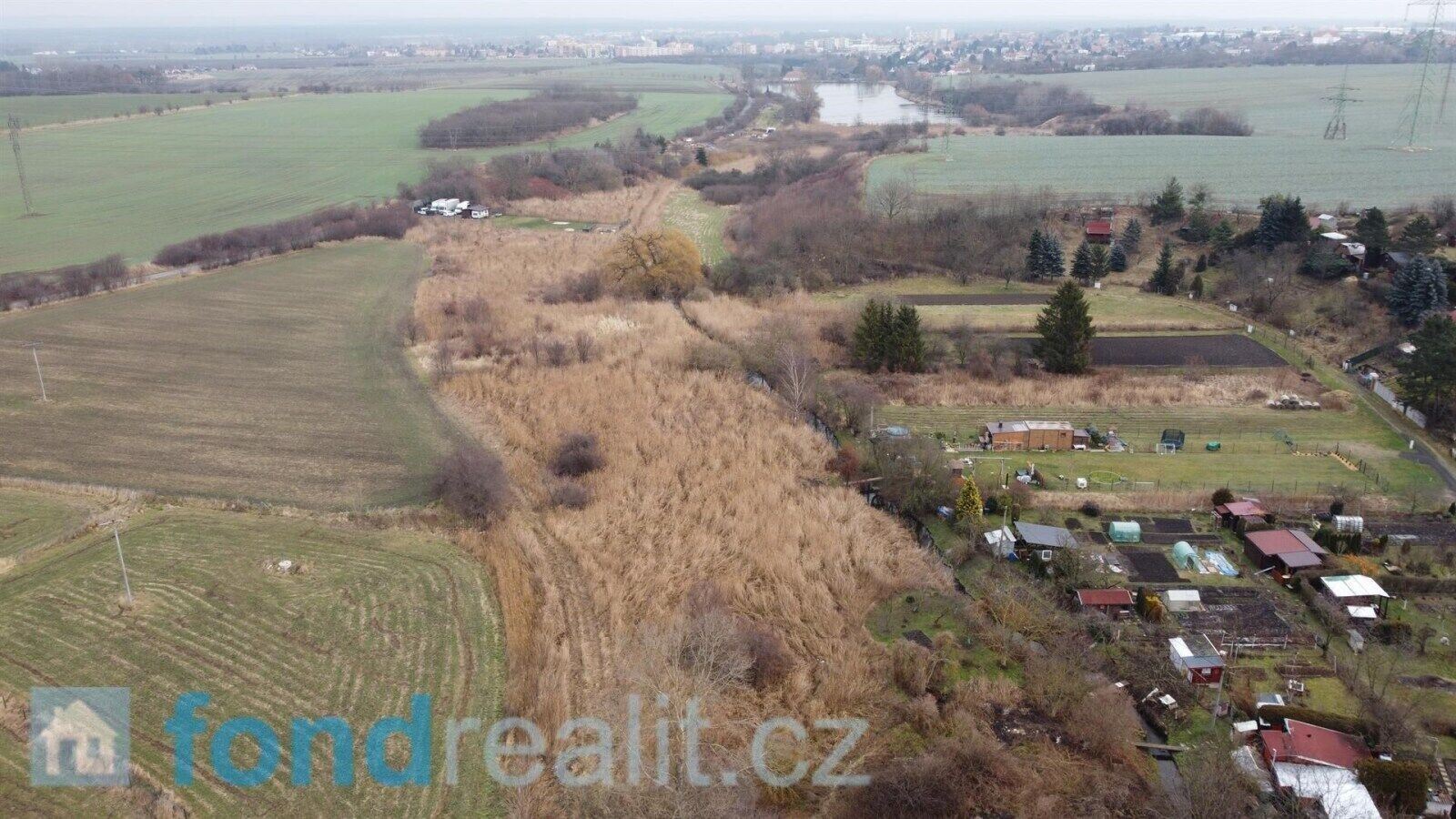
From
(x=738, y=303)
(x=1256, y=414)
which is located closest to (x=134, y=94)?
(x=738, y=303)

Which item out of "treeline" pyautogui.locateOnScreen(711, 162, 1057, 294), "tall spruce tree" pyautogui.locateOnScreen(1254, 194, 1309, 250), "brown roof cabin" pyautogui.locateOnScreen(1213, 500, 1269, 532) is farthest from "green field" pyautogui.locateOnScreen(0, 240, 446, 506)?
"tall spruce tree" pyautogui.locateOnScreen(1254, 194, 1309, 250)

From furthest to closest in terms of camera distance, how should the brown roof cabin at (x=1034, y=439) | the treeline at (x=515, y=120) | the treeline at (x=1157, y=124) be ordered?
the treeline at (x=515, y=120) → the treeline at (x=1157, y=124) → the brown roof cabin at (x=1034, y=439)

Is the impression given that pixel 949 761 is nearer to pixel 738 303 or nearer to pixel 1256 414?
pixel 1256 414

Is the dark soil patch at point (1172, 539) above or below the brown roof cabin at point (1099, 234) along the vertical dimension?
below

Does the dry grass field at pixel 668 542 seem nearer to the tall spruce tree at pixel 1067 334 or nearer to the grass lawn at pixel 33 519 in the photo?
the grass lawn at pixel 33 519

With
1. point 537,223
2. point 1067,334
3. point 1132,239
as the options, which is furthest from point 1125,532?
point 537,223

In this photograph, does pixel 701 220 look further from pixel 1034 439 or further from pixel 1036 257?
pixel 1034 439

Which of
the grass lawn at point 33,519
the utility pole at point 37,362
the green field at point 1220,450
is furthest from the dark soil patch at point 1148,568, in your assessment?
the utility pole at point 37,362
